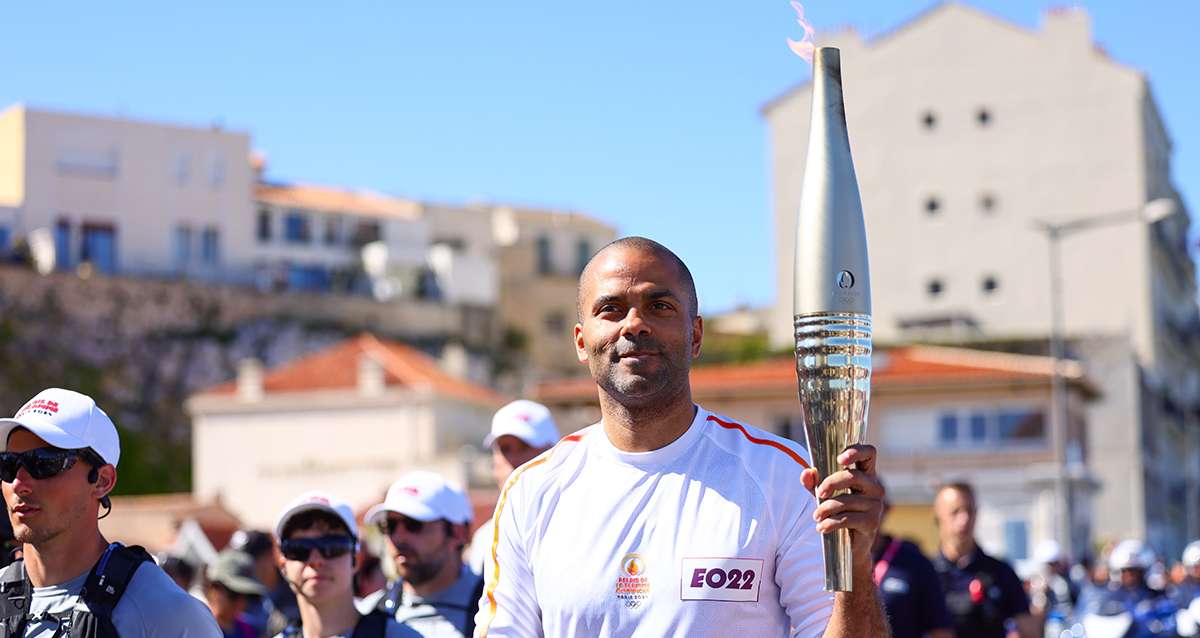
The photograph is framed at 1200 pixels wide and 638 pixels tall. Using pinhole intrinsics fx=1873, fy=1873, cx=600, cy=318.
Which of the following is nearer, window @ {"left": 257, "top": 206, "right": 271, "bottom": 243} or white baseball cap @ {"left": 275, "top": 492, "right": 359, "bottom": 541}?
white baseball cap @ {"left": 275, "top": 492, "right": 359, "bottom": 541}

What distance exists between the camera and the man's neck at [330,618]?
22.4ft

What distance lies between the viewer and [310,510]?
7.15m

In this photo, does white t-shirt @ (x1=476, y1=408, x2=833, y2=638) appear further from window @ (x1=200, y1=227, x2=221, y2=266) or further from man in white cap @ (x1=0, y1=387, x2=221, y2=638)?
window @ (x1=200, y1=227, x2=221, y2=266)

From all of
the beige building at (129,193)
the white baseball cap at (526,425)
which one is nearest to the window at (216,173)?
the beige building at (129,193)

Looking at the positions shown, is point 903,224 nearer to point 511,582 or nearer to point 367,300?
point 367,300

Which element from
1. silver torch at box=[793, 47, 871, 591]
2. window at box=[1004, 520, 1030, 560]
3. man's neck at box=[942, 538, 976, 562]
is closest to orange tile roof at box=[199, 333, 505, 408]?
window at box=[1004, 520, 1030, 560]

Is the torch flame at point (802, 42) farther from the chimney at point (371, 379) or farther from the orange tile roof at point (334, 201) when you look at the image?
the orange tile roof at point (334, 201)

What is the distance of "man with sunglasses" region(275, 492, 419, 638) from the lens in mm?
6797

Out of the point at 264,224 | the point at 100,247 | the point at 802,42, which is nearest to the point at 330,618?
the point at 802,42

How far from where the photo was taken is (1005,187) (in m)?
70.6

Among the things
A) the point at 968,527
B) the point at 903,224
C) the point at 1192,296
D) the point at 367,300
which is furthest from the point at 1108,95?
the point at 968,527

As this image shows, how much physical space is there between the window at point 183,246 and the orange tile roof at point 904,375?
36.6m

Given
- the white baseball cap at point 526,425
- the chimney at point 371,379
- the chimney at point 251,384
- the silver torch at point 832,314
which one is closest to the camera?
the silver torch at point 832,314

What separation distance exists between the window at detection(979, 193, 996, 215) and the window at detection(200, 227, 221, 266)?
38.7 meters
